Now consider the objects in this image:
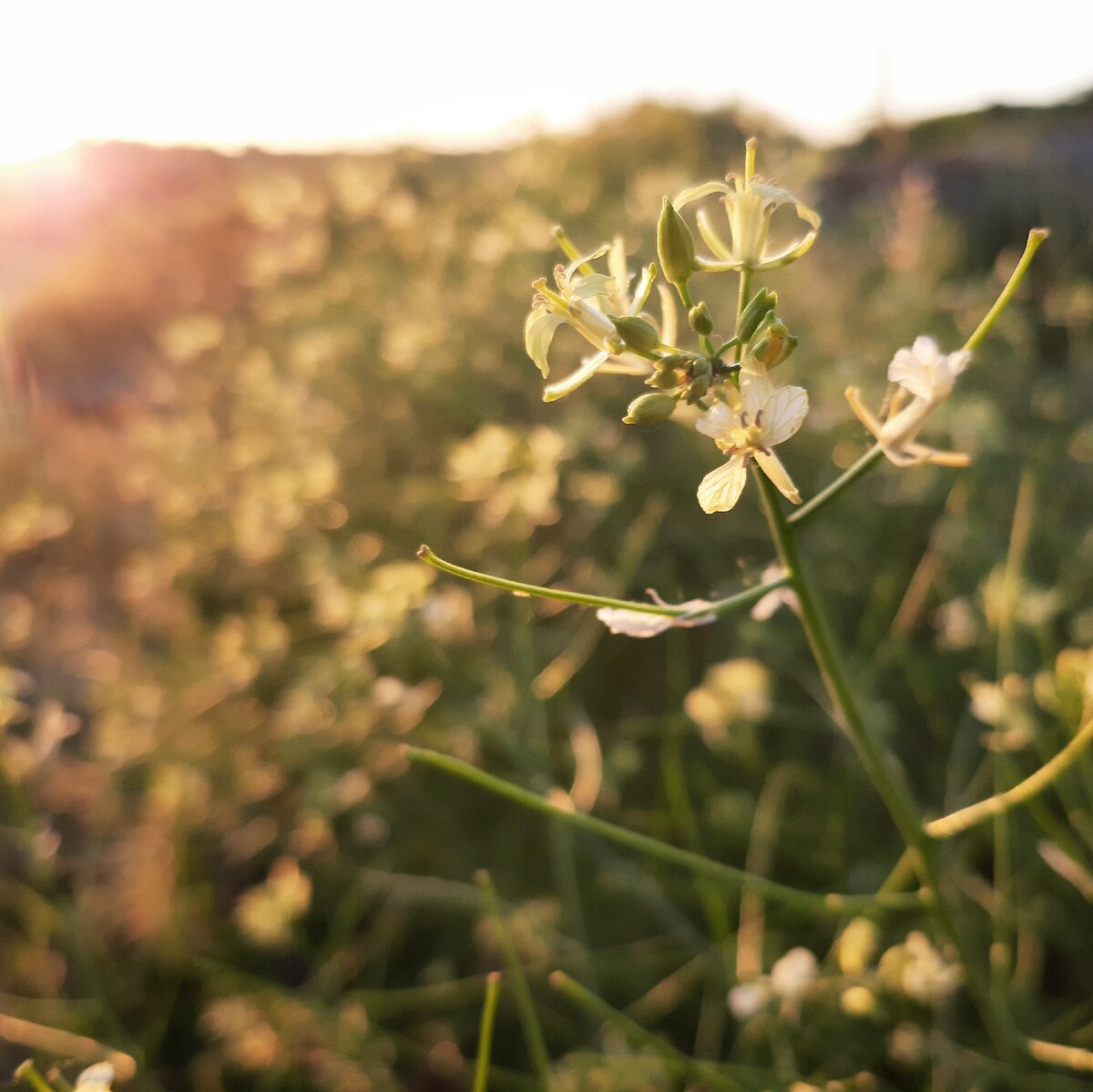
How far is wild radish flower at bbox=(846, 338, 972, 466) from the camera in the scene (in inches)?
16.3

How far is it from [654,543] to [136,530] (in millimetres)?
1529

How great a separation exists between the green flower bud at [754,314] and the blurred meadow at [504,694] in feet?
0.45

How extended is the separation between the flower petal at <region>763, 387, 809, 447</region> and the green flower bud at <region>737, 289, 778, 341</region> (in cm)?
3

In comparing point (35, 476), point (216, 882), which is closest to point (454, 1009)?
point (216, 882)

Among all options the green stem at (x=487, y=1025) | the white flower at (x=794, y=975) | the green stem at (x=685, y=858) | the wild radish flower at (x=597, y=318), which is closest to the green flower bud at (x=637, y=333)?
the wild radish flower at (x=597, y=318)

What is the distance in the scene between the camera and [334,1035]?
1107 mm

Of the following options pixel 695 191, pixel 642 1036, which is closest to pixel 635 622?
pixel 695 191

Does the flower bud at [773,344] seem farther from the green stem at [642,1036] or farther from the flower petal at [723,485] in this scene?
the green stem at [642,1036]

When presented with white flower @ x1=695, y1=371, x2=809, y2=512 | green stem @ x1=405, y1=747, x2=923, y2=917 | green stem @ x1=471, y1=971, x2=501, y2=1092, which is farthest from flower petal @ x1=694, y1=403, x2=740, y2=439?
green stem @ x1=471, y1=971, x2=501, y2=1092

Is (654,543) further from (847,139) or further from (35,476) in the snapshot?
(847,139)

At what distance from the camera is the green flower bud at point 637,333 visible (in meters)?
0.40

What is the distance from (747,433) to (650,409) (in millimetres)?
44

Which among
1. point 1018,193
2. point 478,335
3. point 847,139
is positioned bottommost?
point 478,335

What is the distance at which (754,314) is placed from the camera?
0.41 metres
